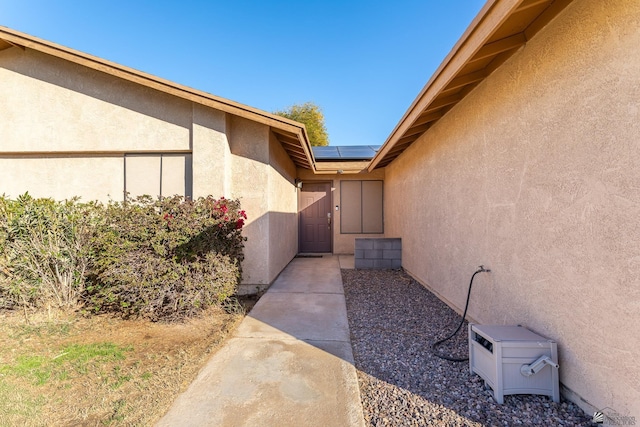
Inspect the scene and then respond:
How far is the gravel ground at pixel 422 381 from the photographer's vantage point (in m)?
2.01

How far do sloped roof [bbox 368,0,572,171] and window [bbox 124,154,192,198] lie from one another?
4.37 metres

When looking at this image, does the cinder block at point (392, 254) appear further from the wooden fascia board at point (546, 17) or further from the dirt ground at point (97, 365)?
the wooden fascia board at point (546, 17)

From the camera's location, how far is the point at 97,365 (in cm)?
277

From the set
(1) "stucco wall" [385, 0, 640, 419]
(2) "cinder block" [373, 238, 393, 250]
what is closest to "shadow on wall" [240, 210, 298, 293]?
(2) "cinder block" [373, 238, 393, 250]

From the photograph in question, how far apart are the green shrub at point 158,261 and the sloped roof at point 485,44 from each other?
3.62 metres

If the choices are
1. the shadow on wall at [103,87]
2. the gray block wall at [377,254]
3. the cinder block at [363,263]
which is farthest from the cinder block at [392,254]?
the shadow on wall at [103,87]

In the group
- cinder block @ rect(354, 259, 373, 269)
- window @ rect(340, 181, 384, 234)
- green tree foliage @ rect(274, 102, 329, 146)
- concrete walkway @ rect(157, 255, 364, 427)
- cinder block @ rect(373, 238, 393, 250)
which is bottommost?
concrete walkway @ rect(157, 255, 364, 427)

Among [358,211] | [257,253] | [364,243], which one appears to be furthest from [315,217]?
[257,253]

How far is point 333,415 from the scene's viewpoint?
202 centimetres

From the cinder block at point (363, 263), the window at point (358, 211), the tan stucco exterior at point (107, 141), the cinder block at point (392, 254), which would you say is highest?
the tan stucco exterior at point (107, 141)

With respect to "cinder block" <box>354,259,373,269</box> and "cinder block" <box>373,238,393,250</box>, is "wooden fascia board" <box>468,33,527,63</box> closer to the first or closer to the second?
"cinder block" <box>373,238,393,250</box>

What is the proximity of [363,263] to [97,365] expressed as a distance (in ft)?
18.8

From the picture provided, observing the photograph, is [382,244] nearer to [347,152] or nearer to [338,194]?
[338,194]

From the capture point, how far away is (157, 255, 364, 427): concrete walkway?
2008 millimetres
